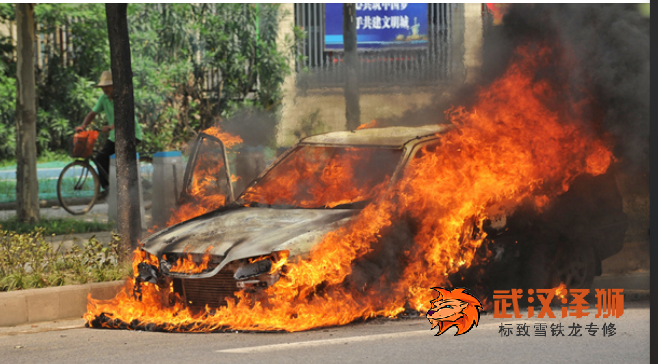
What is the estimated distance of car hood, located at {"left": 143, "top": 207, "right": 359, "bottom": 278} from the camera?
18.0 ft

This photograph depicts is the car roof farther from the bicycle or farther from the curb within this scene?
the bicycle

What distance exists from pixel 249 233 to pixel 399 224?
1.01 metres

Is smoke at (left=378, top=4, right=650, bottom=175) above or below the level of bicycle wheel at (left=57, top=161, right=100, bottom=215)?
above

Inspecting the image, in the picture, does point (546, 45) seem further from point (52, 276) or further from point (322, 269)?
point (52, 276)

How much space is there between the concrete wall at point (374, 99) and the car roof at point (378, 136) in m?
1.29

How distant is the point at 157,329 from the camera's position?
19.2ft

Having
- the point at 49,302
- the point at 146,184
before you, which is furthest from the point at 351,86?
the point at 49,302

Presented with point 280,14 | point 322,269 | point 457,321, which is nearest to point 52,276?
point 322,269

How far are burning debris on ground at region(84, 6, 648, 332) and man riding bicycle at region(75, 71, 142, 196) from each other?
3.66 m

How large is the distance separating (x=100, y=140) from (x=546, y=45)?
33.6 feet

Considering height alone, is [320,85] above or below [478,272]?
above

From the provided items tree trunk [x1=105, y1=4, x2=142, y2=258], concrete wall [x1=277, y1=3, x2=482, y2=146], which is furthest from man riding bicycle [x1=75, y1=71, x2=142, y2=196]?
tree trunk [x1=105, y1=4, x2=142, y2=258]

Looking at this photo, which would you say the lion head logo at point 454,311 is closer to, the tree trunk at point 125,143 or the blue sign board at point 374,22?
the tree trunk at point 125,143

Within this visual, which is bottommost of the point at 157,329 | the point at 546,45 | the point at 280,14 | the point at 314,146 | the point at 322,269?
the point at 157,329
